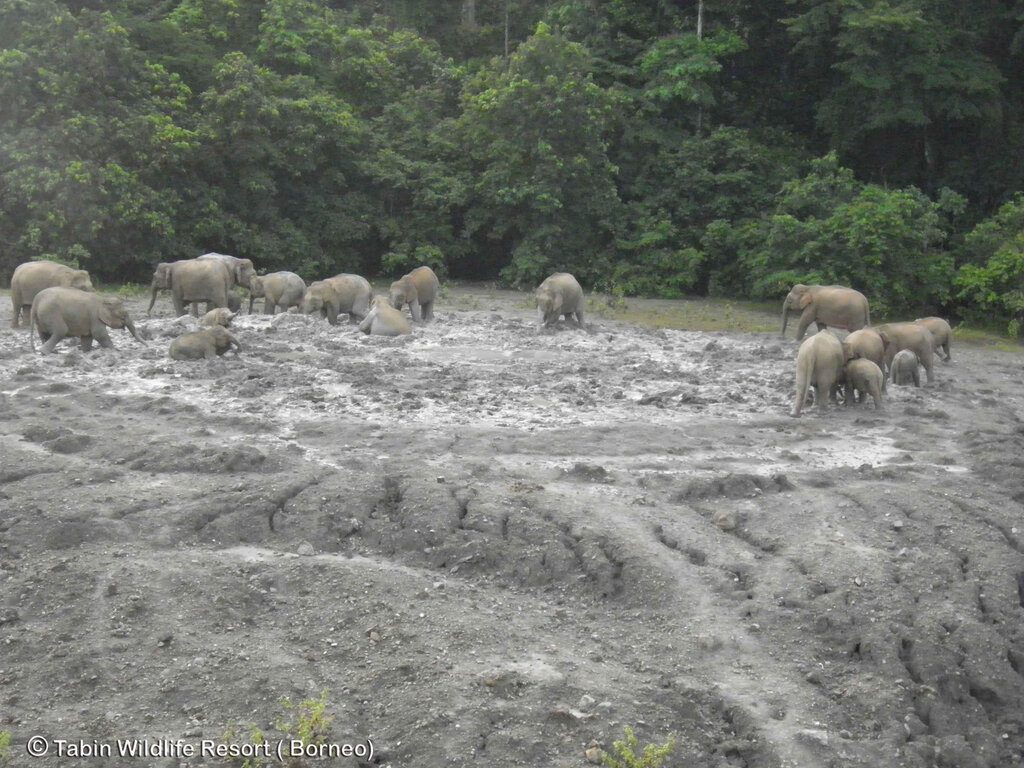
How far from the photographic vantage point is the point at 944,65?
2498cm

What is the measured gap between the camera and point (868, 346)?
13609 mm

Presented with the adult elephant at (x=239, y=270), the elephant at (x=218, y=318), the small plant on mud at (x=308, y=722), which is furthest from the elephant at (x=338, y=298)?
the small plant on mud at (x=308, y=722)

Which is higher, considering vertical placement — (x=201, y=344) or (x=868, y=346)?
(x=868, y=346)

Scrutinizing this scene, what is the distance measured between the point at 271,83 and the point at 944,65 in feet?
48.3

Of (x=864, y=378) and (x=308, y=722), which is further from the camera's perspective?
(x=864, y=378)

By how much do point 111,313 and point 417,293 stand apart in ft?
18.4

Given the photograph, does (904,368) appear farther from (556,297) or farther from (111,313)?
(111,313)

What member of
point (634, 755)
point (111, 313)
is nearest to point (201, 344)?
Result: point (111, 313)

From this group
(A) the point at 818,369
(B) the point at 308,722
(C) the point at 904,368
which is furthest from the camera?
(C) the point at 904,368

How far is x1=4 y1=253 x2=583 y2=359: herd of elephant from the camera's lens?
1478 centimetres

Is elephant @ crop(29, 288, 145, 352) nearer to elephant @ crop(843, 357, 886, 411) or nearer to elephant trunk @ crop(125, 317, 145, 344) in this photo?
elephant trunk @ crop(125, 317, 145, 344)

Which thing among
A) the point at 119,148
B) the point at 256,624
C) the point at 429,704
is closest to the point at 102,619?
the point at 256,624

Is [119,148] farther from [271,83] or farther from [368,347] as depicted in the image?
[368,347]

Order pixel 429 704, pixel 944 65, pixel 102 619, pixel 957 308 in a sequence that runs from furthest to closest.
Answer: pixel 944 65 → pixel 957 308 → pixel 102 619 → pixel 429 704
